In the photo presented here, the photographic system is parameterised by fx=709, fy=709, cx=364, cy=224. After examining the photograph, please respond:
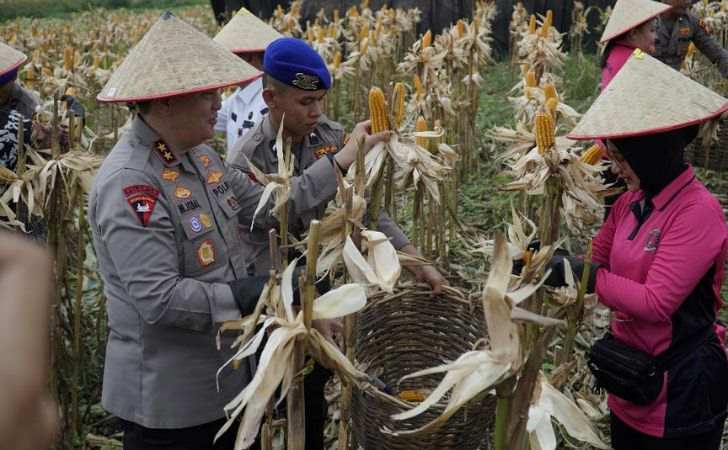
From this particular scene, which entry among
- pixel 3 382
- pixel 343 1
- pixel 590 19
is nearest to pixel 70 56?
pixel 3 382

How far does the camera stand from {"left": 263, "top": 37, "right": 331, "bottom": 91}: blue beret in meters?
2.68

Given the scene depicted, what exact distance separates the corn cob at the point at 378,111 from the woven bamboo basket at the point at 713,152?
11.9ft

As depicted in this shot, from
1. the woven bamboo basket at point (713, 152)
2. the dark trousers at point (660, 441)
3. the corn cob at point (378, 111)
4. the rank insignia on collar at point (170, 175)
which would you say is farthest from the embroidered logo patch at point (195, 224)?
the woven bamboo basket at point (713, 152)

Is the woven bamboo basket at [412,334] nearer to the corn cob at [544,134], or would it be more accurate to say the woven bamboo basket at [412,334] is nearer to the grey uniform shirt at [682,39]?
the corn cob at [544,134]

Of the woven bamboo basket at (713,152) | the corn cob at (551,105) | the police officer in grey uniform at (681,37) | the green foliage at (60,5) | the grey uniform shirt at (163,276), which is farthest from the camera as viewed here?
the green foliage at (60,5)

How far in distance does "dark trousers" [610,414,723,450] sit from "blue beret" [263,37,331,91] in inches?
62.9

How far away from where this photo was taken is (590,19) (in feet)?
48.6

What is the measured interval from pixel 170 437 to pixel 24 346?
5.07 ft

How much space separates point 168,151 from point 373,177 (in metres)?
0.67

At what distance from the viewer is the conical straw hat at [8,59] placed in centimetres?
314

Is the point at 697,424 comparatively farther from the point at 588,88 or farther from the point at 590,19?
the point at 590,19

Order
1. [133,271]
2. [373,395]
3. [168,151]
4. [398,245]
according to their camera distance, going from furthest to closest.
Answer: [398,245] < [168,151] < [133,271] < [373,395]

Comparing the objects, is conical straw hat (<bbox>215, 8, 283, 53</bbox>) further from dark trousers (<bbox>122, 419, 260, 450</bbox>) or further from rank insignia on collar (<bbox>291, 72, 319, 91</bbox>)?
dark trousers (<bbox>122, 419, 260, 450</bbox>)

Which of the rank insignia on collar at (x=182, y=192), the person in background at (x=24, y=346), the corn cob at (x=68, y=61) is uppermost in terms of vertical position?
the person in background at (x=24, y=346)
